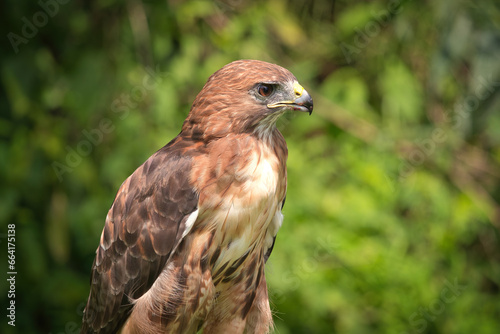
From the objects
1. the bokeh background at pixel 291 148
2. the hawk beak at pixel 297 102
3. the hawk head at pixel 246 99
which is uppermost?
the hawk head at pixel 246 99

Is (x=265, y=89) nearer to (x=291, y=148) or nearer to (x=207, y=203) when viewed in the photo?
(x=207, y=203)

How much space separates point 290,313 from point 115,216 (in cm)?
204

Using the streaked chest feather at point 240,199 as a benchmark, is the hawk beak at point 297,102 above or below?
above

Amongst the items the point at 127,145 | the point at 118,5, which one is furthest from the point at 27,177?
the point at 118,5

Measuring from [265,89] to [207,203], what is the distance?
1.65ft

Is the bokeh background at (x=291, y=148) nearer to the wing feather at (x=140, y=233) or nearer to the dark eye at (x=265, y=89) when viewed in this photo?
the wing feather at (x=140, y=233)

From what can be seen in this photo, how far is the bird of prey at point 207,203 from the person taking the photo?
8.22ft

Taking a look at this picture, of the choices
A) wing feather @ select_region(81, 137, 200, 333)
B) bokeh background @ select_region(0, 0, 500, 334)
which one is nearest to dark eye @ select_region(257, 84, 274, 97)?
wing feather @ select_region(81, 137, 200, 333)

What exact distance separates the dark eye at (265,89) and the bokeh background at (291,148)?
1732 mm

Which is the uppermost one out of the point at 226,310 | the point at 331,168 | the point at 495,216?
the point at 226,310

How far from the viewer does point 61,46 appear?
479 cm

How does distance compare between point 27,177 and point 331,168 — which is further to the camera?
point 331,168

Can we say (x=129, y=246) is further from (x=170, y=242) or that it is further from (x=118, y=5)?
(x=118, y=5)

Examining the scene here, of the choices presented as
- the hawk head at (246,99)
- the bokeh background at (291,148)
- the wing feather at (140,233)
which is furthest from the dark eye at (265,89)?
the bokeh background at (291,148)
